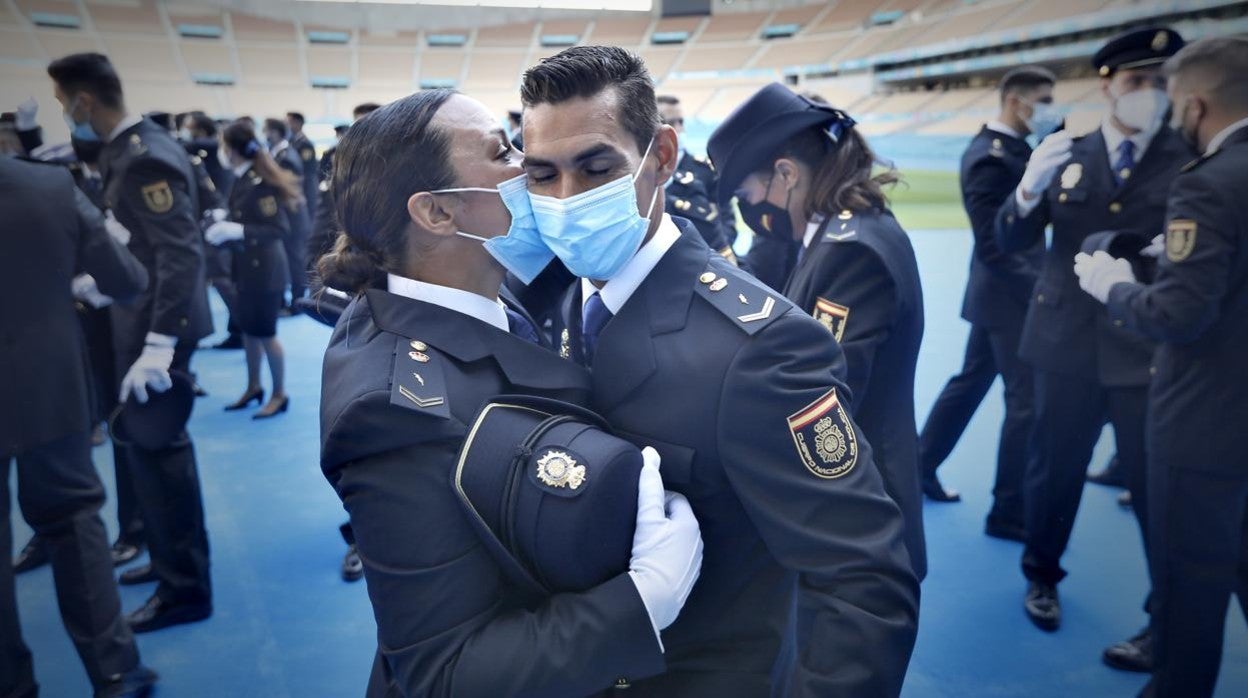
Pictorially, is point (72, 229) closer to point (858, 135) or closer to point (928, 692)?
point (858, 135)

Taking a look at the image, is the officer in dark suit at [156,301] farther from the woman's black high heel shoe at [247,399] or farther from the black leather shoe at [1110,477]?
the black leather shoe at [1110,477]

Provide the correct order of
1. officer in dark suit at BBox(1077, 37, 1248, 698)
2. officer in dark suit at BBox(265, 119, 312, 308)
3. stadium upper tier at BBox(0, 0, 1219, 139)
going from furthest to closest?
stadium upper tier at BBox(0, 0, 1219, 139) < officer in dark suit at BBox(265, 119, 312, 308) < officer in dark suit at BBox(1077, 37, 1248, 698)

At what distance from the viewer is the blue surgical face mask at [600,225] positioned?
139 cm

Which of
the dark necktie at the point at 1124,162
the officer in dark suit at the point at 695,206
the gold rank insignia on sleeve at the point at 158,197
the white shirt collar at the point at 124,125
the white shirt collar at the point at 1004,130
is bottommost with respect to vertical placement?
the officer in dark suit at the point at 695,206

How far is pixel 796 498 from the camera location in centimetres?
115

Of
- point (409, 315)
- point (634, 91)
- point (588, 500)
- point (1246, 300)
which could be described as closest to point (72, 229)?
point (409, 315)

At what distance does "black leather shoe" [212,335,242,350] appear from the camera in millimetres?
7480

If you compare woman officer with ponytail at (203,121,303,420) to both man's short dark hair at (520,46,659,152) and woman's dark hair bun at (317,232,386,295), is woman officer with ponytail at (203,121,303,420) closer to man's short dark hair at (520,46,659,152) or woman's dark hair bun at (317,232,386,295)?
woman's dark hair bun at (317,232,386,295)

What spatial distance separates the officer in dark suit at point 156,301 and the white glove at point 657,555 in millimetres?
2613

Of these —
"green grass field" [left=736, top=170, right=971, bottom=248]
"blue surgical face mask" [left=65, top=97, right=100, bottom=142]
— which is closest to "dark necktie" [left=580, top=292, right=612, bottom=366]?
"blue surgical face mask" [left=65, top=97, right=100, bottom=142]

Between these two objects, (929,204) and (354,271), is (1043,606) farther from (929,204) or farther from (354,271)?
(929,204)

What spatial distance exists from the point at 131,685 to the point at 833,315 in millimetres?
2665

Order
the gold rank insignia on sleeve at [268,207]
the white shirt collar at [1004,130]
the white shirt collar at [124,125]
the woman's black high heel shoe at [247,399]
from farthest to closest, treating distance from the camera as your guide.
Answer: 1. the woman's black high heel shoe at [247,399]
2. the gold rank insignia on sleeve at [268,207]
3. the white shirt collar at [1004,130]
4. the white shirt collar at [124,125]

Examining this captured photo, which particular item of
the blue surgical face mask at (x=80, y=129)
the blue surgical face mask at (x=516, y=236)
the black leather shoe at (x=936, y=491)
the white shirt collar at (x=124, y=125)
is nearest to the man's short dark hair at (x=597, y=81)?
the blue surgical face mask at (x=516, y=236)
